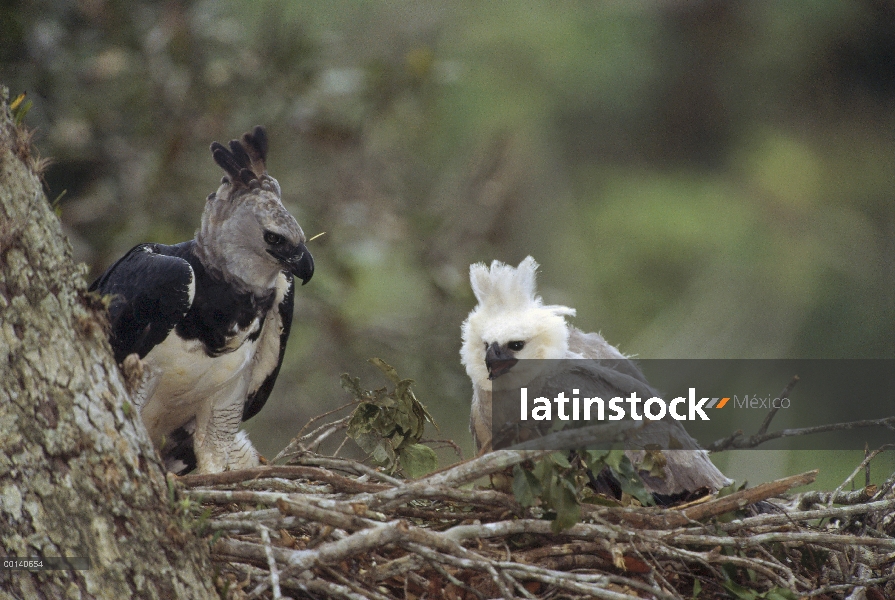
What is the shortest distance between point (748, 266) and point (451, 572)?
6.50 m

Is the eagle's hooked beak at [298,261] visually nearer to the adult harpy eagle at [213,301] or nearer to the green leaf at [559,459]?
the adult harpy eagle at [213,301]

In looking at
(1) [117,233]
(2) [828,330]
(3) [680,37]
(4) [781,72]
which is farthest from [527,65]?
(1) [117,233]

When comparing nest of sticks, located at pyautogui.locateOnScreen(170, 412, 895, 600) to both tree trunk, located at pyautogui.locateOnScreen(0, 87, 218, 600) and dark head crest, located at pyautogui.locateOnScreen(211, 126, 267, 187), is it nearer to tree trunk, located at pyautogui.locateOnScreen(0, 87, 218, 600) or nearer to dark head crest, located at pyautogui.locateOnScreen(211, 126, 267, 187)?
tree trunk, located at pyautogui.locateOnScreen(0, 87, 218, 600)

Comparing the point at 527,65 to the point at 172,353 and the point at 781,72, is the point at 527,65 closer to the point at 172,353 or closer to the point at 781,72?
the point at 781,72

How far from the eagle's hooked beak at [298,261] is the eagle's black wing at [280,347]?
242 mm

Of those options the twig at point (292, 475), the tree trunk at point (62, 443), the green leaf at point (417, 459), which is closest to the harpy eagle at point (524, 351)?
the green leaf at point (417, 459)

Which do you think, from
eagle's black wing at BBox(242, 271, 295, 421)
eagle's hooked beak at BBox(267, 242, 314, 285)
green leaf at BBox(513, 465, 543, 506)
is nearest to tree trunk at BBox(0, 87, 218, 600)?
green leaf at BBox(513, 465, 543, 506)

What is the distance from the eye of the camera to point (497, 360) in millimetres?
2436

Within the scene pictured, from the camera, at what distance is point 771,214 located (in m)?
8.96

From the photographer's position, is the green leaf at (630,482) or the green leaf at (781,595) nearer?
the green leaf at (781,595)

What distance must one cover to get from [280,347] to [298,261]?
17.5 inches

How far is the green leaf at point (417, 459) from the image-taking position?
2.39 m

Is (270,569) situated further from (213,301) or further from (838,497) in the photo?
(838,497)

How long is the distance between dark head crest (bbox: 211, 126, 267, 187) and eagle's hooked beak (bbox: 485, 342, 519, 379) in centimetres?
86
